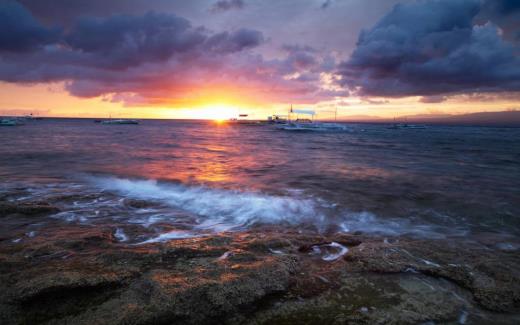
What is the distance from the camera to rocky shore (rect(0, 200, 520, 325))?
3186 millimetres

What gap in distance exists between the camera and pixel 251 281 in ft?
12.4

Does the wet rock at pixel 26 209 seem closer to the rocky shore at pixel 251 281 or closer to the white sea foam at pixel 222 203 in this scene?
the rocky shore at pixel 251 281

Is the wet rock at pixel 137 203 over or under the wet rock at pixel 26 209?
under

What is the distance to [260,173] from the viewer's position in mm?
15828

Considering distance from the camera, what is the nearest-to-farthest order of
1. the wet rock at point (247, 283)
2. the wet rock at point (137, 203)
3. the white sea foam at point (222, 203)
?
the wet rock at point (247, 283) < the white sea foam at point (222, 203) < the wet rock at point (137, 203)

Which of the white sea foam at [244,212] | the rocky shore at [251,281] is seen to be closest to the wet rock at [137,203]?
the white sea foam at [244,212]

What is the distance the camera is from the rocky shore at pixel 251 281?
3.19m

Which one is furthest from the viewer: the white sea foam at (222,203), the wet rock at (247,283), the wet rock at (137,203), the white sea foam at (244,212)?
the wet rock at (137,203)

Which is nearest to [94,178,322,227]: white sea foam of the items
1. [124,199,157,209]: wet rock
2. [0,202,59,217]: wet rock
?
[124,199,157,209]: wet rock

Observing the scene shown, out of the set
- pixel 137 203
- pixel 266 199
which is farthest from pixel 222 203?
pixel 137 203

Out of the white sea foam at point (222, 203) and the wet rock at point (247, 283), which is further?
the white sea foam at point (222, 203)

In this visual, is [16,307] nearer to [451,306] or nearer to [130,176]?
[451,306]

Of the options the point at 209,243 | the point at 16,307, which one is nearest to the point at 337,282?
the point at 209,243

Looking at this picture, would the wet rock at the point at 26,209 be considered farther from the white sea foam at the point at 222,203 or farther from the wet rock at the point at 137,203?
the white sea foam at the point at 222,203
